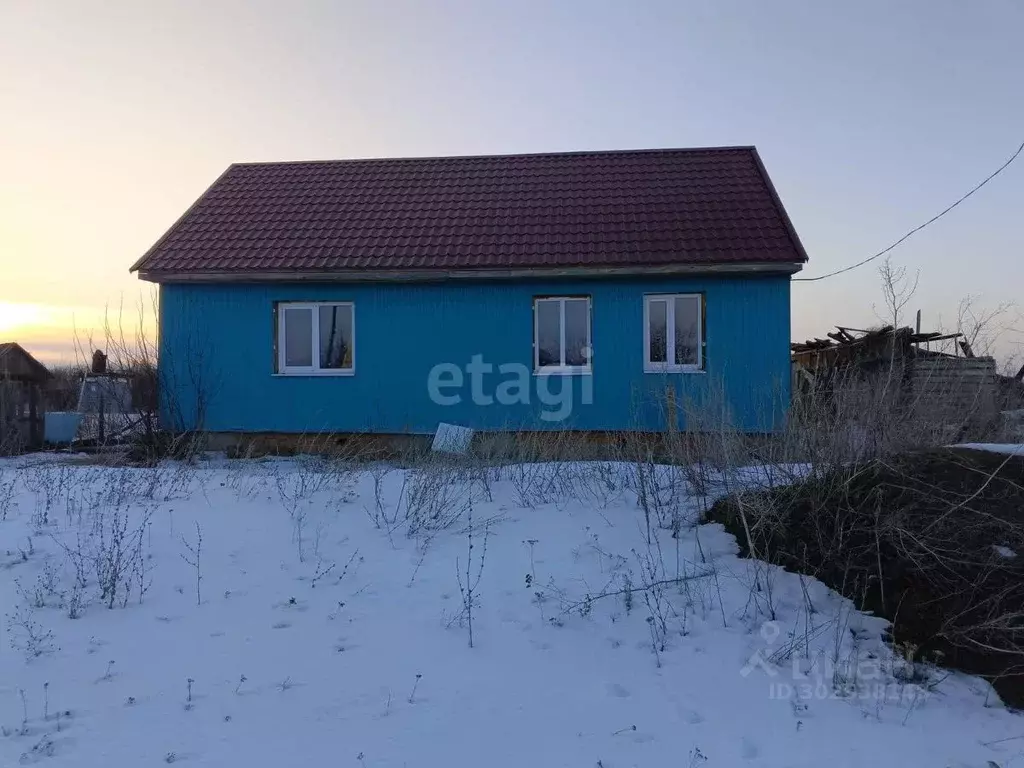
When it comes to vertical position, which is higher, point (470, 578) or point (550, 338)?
point (550, 338)

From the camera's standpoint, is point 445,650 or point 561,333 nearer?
point 445,650

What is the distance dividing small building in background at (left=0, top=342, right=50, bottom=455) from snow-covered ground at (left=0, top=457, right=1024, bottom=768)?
7073 millimetres

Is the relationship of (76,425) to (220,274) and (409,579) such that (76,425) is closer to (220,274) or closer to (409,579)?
(220,274)

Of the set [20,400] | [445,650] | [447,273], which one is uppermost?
[447,273]

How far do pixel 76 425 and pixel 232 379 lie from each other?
4.13m

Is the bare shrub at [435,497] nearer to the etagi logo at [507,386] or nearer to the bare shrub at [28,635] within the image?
the bare shrub at [28,635]

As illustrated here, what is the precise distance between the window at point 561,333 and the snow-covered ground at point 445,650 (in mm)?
4746

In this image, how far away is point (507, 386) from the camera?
11148 millimetres

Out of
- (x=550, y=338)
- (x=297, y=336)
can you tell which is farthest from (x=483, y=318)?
(x=297, y=336)

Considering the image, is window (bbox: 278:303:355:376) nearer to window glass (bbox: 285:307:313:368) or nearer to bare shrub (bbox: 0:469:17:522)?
window glass (bbox: 285:307:313:368)

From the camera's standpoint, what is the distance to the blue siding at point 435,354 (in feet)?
35.4

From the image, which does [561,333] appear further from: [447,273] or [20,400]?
[20,400]

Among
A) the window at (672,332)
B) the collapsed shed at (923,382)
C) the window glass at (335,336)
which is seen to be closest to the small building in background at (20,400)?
the window glass at (335,336)

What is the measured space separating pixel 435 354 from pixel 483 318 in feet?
3.06
